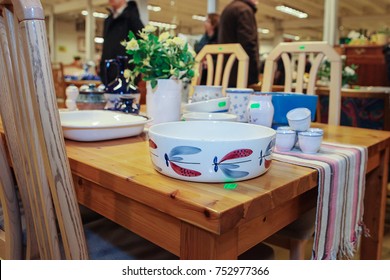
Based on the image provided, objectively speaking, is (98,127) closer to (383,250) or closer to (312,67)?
(312,67)

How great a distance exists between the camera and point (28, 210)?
0.73 metres

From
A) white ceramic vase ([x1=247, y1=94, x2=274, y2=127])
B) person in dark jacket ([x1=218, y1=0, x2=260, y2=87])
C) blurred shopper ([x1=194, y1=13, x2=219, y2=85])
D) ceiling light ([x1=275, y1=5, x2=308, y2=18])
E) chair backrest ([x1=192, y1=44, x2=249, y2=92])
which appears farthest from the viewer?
ceiling light ([x1=275, y1=5, x2=308, y2=18])

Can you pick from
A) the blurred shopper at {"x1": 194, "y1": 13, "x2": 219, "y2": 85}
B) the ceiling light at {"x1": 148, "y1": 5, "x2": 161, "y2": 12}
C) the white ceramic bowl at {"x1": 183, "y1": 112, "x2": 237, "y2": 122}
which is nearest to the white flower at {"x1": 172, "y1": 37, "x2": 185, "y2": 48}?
the white ceramic bowl at {"x1": 183, "y1": 112, "x2": 237, "y2": 122}

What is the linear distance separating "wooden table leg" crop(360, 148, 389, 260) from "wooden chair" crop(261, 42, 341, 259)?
216mm

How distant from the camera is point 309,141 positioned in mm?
802

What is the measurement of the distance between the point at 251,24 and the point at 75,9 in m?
7.66

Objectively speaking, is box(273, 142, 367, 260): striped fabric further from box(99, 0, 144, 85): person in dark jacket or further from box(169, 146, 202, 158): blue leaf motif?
box(99, 0, 144, 85): person in dark jacket

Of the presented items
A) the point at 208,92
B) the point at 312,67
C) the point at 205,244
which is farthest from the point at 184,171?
the point at 312,67

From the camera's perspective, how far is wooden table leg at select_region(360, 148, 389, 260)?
3.67 feet

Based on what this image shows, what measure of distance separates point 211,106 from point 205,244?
0.69 m

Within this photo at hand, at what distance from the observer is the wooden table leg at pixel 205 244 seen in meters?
0.51

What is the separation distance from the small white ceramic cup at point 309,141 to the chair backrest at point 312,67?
70 cm

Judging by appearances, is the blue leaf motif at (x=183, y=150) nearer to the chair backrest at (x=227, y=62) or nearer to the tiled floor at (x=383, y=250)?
the tiled floor at (x=383, y=250)

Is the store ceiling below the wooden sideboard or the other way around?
the other way around
